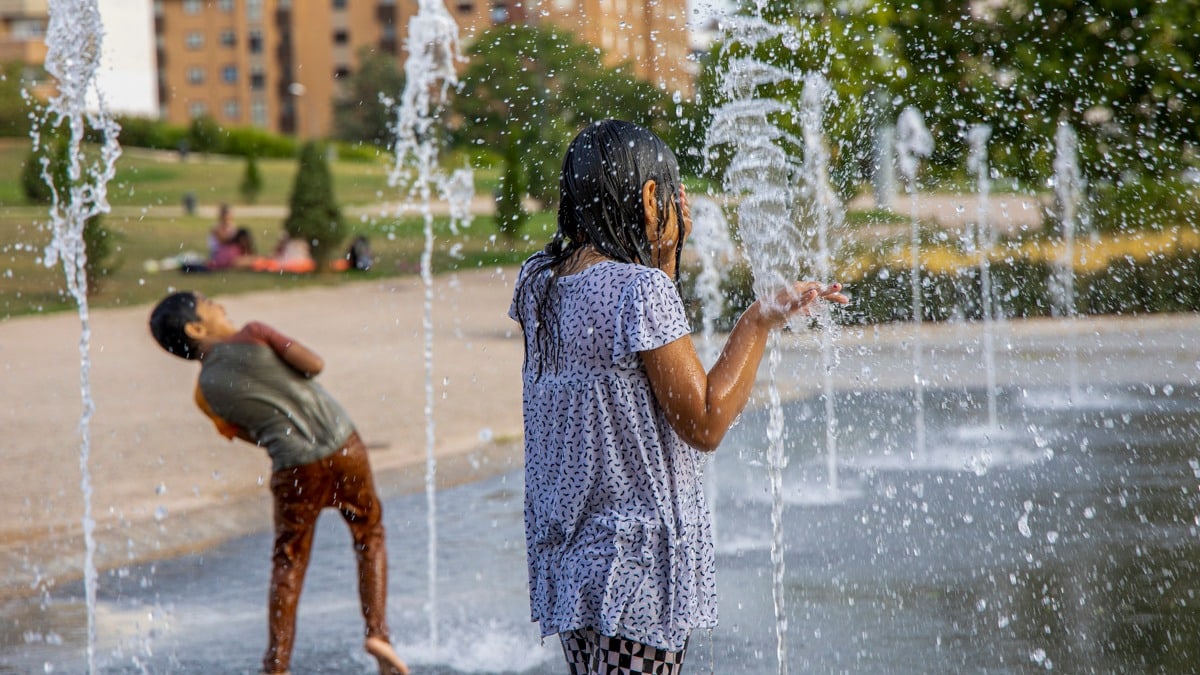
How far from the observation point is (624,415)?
2113 mm

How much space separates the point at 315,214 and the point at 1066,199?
37.8 ft

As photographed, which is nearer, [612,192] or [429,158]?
[612,192]

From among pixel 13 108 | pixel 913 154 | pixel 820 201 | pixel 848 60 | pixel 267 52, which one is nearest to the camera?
pixel 820 201

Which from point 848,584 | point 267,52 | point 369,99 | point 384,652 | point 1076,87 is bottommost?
point 848,584

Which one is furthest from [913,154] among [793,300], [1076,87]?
[793,300]

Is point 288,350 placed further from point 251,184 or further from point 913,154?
point 251,184

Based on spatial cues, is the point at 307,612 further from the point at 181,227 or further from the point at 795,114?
the point at 181,227

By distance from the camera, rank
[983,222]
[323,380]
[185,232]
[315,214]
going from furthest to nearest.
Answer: [185,232] < [315,214] < [983,222] < [323,380]

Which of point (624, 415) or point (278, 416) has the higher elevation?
point (624, 415)

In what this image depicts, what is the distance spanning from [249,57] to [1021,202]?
73526 millimetres

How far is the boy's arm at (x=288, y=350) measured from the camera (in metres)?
3.98

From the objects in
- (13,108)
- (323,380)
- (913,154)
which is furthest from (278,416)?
(13,108)

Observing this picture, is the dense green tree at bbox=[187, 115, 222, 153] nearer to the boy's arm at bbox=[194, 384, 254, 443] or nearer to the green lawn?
the green lawn

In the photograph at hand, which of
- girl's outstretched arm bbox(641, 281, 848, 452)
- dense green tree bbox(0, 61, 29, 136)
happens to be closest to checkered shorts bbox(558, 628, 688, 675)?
girl's outstretched arm bbox(641, 281, 848, 452)
